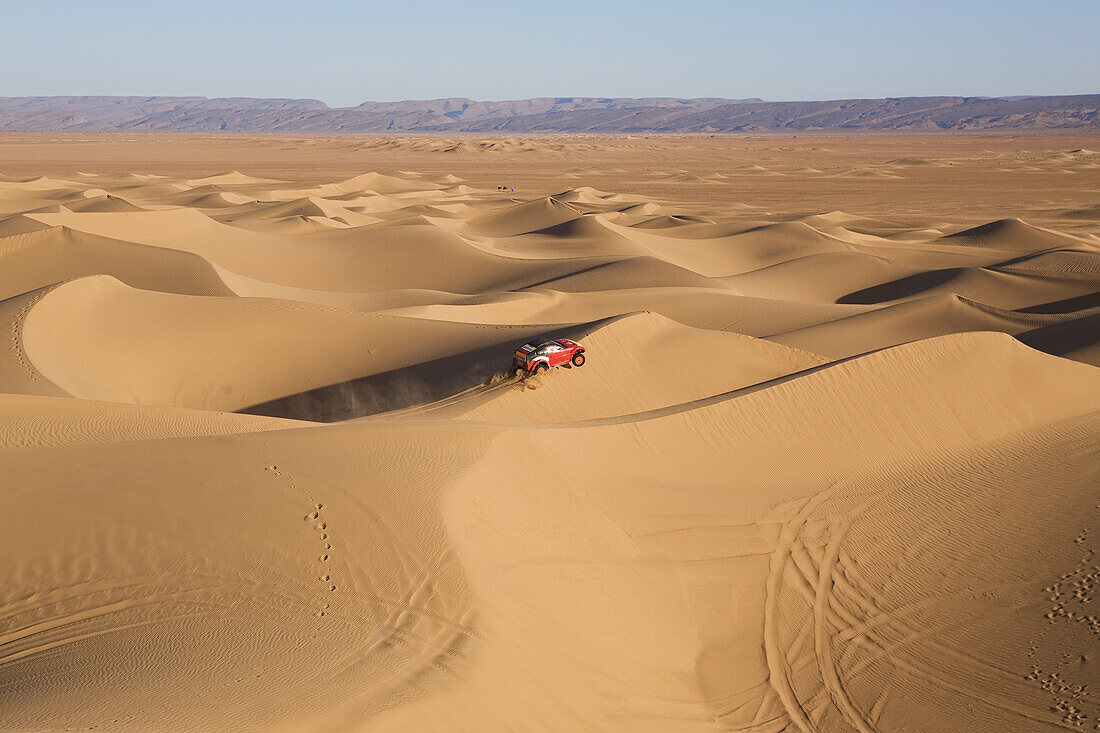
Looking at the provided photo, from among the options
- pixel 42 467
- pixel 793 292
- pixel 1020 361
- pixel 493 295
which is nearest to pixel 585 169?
pixel 793 292

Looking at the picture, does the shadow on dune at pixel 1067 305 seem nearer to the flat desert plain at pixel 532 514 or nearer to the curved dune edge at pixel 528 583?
the flat desert plain at pixel 532 514

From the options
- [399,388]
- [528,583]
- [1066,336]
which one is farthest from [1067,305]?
[528,583]

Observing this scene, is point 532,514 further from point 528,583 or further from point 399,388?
point 399,388

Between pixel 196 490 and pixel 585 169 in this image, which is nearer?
pixel 196 490

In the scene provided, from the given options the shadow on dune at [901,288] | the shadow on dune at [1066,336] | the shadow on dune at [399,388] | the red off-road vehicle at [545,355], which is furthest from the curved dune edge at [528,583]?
the shadow on dune at [901,288]

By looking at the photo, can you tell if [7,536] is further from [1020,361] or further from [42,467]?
[1020,361]
